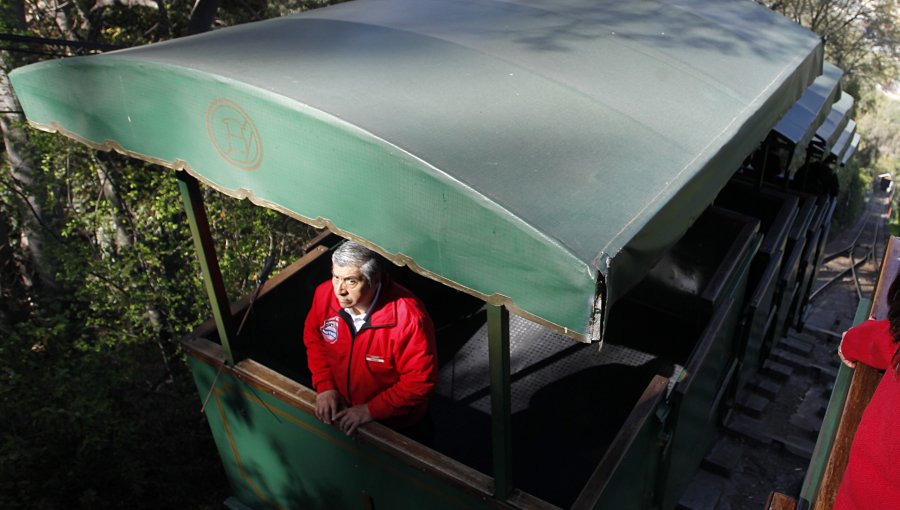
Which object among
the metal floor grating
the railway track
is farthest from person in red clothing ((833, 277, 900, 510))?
the railway track

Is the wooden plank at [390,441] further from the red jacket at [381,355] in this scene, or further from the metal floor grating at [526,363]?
the metal floor grating at [526,363]

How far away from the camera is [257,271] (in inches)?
246

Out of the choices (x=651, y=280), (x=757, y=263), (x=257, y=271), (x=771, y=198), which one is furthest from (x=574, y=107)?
(x=257, y=271)

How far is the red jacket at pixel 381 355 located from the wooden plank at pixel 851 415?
1488 millimetres

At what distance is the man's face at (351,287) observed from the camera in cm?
277

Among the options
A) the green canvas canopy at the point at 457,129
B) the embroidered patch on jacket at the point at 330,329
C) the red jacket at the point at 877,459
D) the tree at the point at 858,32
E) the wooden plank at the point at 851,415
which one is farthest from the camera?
the tree at the point at 858,32

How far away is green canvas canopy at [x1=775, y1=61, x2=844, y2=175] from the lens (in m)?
5.16

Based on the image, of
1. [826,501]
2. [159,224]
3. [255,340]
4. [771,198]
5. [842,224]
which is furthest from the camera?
[842,224]

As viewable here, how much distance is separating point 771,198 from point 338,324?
4021mm

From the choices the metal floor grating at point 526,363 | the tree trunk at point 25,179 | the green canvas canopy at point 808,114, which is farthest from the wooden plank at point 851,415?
the tree trunk at point 25,179

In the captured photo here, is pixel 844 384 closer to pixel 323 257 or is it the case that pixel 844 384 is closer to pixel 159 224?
pixel 323 257

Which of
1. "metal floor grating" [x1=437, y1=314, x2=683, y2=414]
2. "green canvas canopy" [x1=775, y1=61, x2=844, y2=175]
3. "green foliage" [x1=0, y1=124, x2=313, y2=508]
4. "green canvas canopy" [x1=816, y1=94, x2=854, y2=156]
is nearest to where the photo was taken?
"metal floor grating" [x1=437, y1=314, x2=683, y2=414]

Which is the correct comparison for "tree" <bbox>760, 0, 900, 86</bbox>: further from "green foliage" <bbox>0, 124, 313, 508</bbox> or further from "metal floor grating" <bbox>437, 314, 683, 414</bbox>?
"green foliage" <bbox>0, 124, 313, 508</bbox>

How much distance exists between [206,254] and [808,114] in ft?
16.4
